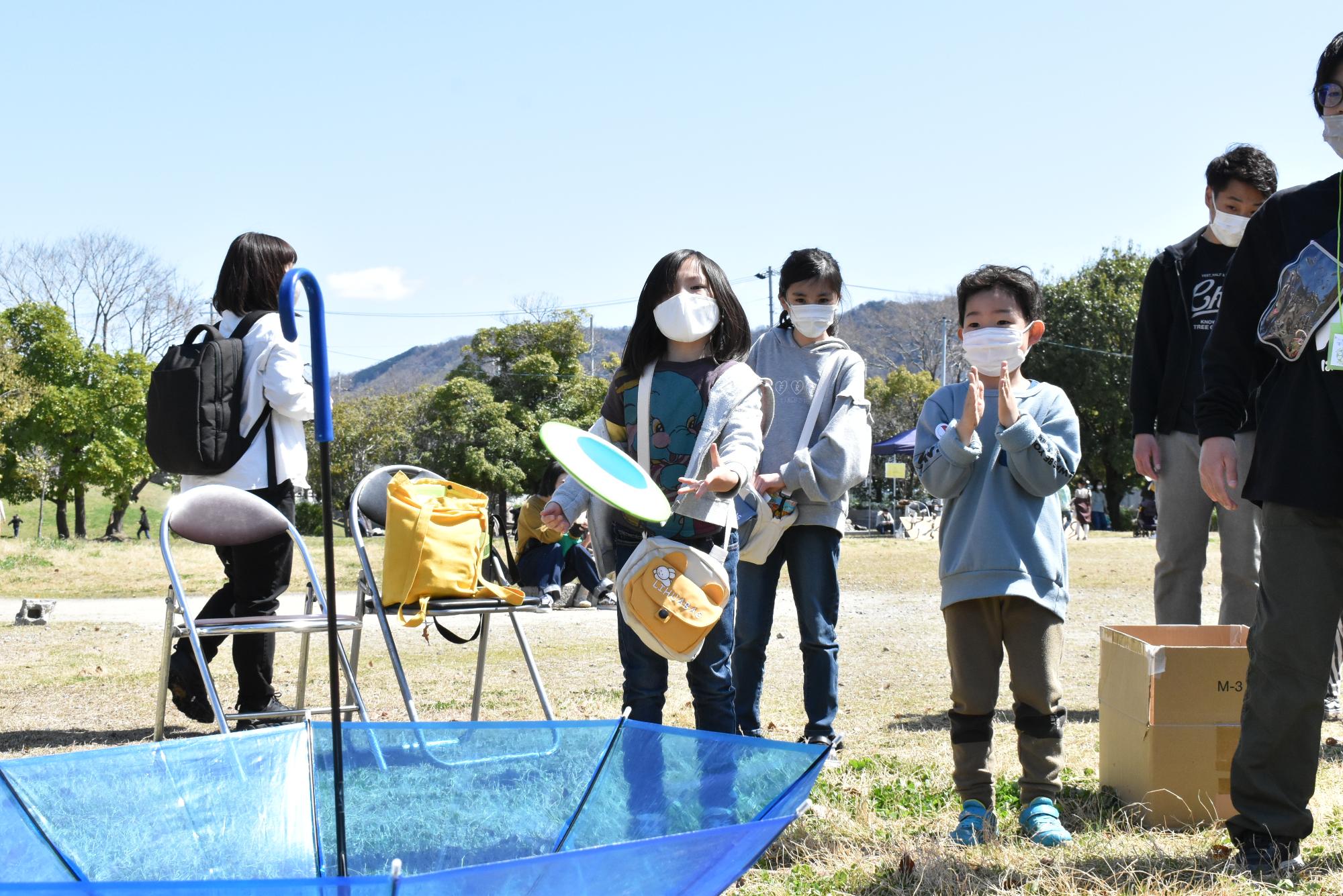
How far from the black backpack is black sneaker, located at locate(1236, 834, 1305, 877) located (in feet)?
12.2

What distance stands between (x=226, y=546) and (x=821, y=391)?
2428mm

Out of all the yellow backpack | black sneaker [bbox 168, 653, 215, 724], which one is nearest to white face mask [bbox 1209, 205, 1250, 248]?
the yellow backpack

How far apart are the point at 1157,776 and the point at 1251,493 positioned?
932mm

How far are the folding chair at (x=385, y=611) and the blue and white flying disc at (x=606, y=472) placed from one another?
1419 mm

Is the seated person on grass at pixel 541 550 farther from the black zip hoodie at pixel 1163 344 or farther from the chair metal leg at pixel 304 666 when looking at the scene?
the black zip hoodie at pixel 1163 344

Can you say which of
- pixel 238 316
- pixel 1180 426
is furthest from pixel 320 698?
pixel 1180 426

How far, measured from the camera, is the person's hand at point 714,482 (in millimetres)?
3047

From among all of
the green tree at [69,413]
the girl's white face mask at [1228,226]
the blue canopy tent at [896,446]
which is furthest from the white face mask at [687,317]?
the green tree at [69,413]

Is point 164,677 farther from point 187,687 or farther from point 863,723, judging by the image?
point 863,723

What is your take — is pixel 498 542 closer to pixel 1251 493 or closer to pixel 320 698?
pixel 320 698

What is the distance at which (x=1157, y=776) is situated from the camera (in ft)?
10.8

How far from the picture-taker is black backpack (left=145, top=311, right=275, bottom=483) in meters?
4.50

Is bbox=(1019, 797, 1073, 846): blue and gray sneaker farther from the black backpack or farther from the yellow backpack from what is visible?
the black backpack

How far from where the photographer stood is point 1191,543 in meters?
4.46
